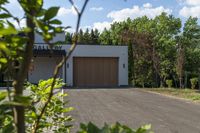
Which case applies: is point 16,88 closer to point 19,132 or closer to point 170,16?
point 19,132

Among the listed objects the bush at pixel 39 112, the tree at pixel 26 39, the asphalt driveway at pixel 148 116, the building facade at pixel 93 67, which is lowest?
the asphalt driveway at pixel 148 116

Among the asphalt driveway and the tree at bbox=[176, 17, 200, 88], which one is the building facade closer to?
the tree at bbox=[176, 17, 200, 88]

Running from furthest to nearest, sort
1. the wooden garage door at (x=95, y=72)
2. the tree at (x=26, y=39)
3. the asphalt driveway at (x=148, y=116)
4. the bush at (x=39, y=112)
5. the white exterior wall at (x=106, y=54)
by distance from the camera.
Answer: the wooden garage door at (x=95, y=72) → the white exterior wall at (x=106, y=54) → the asphalt driveway at (x=148, y=116) → the bush at (x=39, y=112) → the tree at (x=26, y=39)

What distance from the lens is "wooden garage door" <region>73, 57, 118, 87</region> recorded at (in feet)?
113

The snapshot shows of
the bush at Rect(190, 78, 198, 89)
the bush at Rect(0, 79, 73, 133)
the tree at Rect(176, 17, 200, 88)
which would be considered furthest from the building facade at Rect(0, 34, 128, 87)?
the bush at Rect(0, 79, 73, 133)

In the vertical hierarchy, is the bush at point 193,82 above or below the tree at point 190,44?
below

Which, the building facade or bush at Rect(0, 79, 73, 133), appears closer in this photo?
bush at Rect(0, 79, 73, 133)

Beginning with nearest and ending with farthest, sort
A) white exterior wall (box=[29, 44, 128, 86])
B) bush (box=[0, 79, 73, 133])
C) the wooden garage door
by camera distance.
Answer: bush (box=[0, 79, 73, 133]) < white exterior wall (box=[29, 44, 128, 86]) < the wooden garage door

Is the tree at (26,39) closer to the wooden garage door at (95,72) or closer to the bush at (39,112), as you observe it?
the bush at (39,112)

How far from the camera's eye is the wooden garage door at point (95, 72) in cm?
3434

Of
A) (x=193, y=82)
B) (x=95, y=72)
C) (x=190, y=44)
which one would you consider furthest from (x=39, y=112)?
(x=190, y=44)

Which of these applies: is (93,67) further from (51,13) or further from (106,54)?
(51,13)

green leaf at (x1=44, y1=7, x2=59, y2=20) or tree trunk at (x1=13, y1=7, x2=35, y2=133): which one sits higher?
green leaf at (x1=44, y1=7, x2=59, y2=20)

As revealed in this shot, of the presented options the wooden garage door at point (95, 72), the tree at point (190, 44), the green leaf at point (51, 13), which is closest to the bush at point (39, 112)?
the green leaf at point (51, 13)
